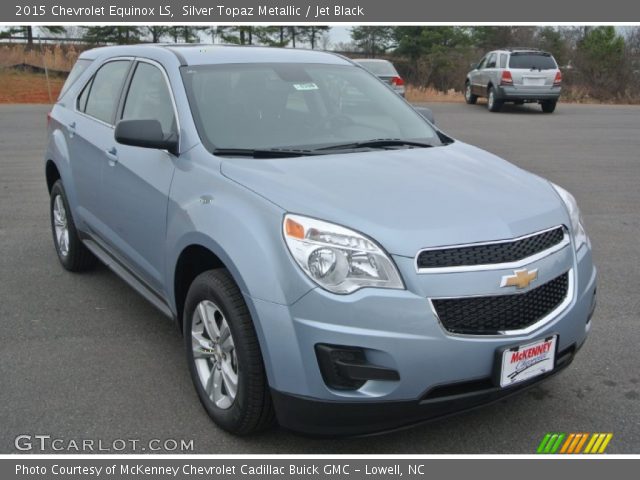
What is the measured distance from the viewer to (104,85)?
5.13 meters

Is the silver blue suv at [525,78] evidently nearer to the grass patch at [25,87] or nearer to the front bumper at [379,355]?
the grass patch at [25,87]

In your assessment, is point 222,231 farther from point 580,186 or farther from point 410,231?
point 580,186

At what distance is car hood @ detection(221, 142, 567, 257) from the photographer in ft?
9.50

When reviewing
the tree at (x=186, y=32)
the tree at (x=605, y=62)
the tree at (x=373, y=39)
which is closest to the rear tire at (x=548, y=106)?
the tree at (x=605, y=62)

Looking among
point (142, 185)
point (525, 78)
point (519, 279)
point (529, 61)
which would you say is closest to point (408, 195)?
point (519, 279)

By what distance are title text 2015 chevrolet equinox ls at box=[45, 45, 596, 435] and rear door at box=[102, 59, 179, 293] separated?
0.02 m

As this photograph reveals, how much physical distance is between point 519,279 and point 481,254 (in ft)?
0.64

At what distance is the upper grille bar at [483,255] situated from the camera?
9.21 ft

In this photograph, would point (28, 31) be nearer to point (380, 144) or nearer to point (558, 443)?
point (380, 144)

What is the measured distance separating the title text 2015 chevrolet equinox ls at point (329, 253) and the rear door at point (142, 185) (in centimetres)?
2

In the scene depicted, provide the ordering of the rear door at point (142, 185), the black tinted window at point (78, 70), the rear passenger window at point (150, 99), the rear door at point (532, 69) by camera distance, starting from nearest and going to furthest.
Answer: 1. the rear door at point (142, 185)
2. the rear passenger window at point (150, 99)
3. the black tinted window at point (78, 70)
4. the rear door at point (532, 69)

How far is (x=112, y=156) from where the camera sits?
4398mm

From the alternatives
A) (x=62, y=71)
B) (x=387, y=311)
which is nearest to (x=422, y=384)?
(x=387, y=311)

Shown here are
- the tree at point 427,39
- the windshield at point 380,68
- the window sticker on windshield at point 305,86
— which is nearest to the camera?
the window sticker on windshield at point 305,86
